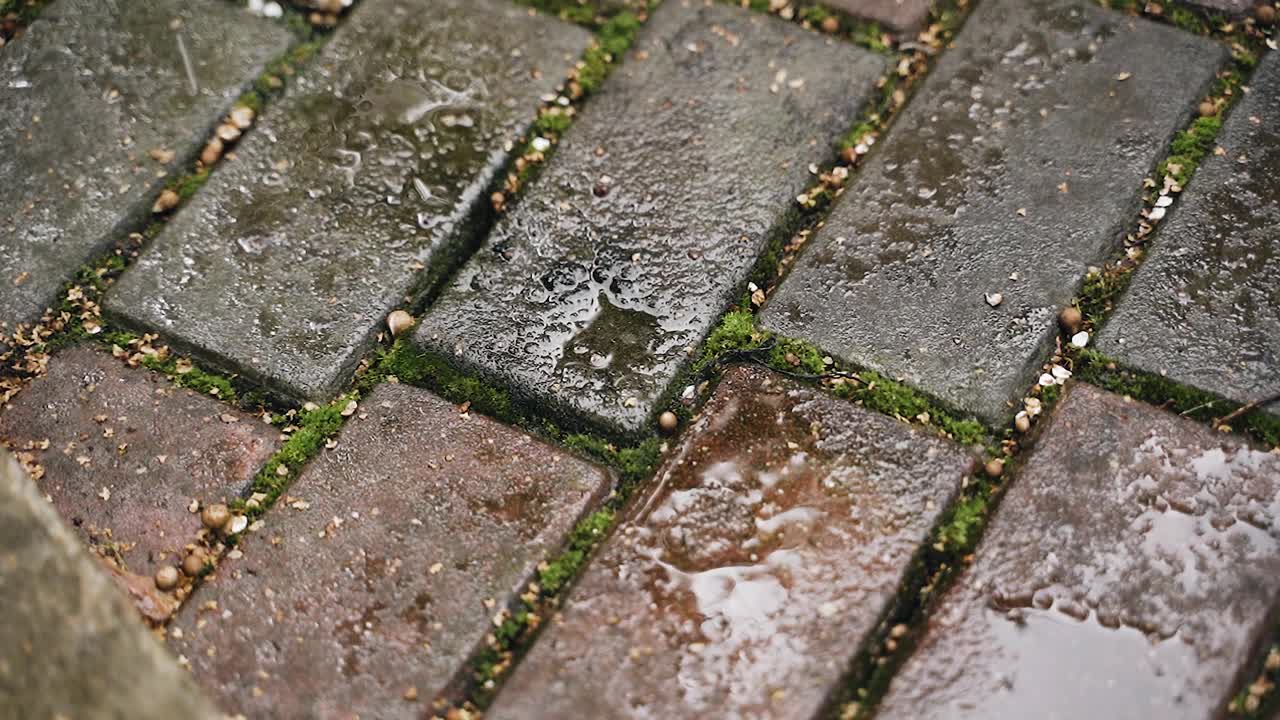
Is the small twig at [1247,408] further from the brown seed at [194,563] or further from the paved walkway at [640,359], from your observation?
the brown seed at [194,563]

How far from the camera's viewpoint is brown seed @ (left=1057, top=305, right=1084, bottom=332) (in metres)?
2.06

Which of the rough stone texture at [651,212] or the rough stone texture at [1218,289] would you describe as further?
the rough stone texture at [651,212]

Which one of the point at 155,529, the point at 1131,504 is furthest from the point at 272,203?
the point at 1131,504

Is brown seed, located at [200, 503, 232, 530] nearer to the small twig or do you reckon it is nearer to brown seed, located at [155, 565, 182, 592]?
brown seed, located at [155, 565, 182, 592]

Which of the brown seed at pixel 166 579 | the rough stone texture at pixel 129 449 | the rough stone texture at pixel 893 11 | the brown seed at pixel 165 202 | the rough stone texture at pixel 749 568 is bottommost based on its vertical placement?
the brown seed at pixel 166 579

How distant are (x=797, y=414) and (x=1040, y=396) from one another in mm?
424

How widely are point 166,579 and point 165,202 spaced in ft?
2.76

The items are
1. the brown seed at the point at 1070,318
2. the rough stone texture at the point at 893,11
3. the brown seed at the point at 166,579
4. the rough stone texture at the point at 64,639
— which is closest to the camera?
the rough stone texture at the point at 64,639

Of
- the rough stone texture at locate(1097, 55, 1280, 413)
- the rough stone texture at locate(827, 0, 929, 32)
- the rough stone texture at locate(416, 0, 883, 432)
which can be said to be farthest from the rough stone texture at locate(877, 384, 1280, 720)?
the rough stone texture at locate(827, 0, 929, 32)

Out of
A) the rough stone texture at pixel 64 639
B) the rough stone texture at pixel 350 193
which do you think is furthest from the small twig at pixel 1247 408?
the rough stone texture at pixel 64 639

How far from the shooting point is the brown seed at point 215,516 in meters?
1.97

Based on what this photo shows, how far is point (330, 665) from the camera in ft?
6.00

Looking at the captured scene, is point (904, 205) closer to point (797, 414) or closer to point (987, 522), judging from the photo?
point (797, 414)

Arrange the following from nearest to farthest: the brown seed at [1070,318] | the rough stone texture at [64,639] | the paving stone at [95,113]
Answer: the rough stone texture at [64,639] → the brown seed at [1070,318] → the paving stone at [95,113]
